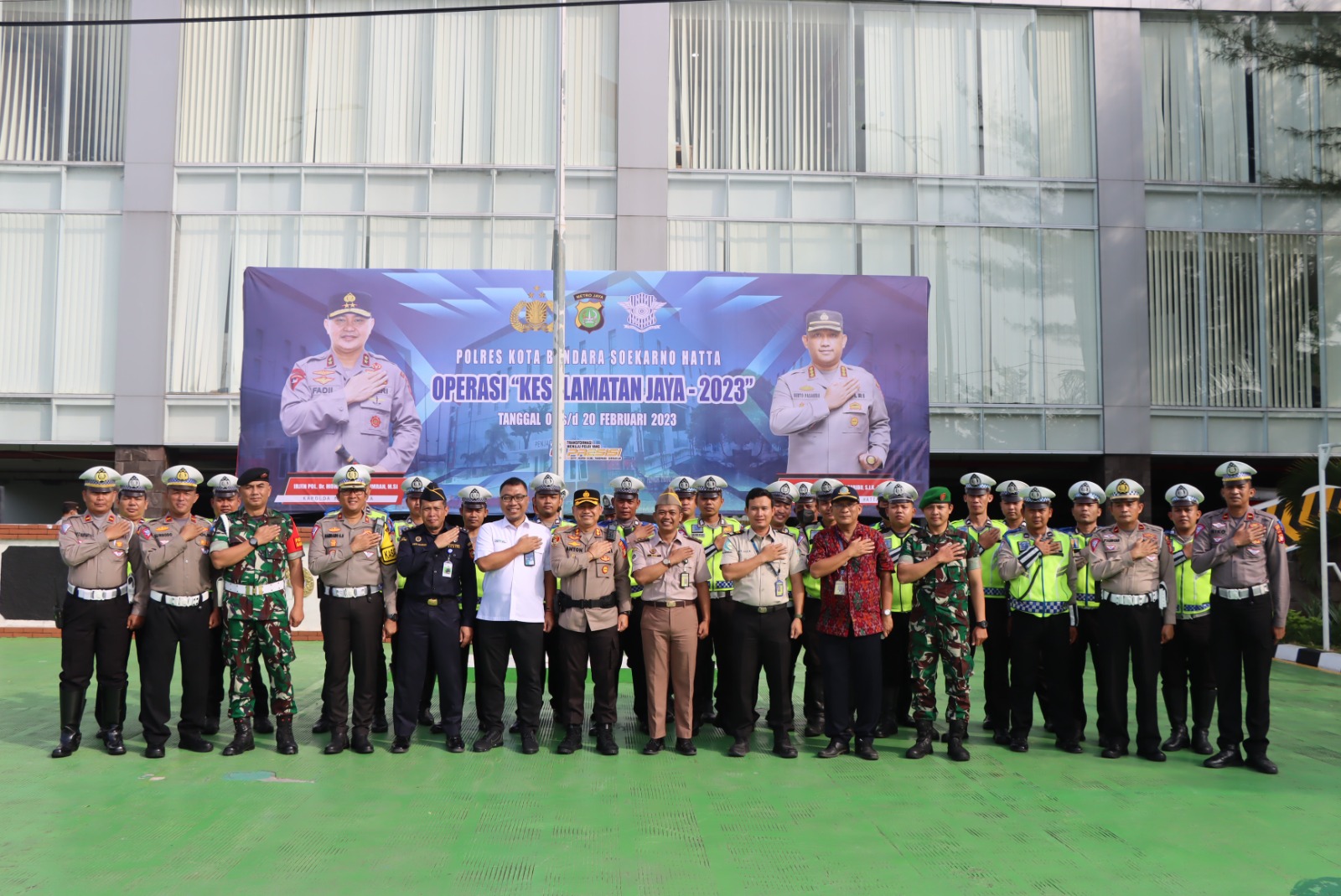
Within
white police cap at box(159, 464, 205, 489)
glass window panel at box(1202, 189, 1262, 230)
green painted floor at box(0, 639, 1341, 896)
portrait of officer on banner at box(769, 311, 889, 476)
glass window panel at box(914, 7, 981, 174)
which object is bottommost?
green painted floor at box(0, 639, 1341, 896)

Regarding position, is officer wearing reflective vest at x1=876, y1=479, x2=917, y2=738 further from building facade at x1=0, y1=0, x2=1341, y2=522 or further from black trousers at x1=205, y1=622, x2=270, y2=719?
building facade at x1=0, y1=0, x2=1341, y2=522

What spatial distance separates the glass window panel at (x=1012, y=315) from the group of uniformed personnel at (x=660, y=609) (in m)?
8.90

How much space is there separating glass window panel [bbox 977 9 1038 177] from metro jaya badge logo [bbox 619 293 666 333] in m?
6.56

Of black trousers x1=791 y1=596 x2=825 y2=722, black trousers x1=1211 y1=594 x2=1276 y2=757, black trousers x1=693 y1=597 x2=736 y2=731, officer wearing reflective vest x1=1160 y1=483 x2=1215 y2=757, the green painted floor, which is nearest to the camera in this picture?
the green painted floor

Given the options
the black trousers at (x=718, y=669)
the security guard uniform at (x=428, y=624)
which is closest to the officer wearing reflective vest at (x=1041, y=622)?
the black trousers at (x=718, y=669)

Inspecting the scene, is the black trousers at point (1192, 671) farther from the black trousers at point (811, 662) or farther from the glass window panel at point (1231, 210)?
the glass window panel at point (1231, 210)

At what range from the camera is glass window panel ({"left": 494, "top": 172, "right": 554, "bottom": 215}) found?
1631 cm

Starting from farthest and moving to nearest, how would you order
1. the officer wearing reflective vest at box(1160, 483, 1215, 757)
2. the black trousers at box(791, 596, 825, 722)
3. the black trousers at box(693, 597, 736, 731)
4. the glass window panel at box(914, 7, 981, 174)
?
the glass window panel at box(914, 7, 981, 174)
the black trousers at box(791, 596, 825, 722)
the black trousers at box(693, 597, 736, 731)
the officer wearing reflective vest at box(1160, 483, 1215, 757)

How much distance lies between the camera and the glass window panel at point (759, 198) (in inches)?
648

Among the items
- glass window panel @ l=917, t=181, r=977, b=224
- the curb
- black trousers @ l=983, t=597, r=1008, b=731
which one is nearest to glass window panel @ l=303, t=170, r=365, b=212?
glass window panel @ l=917, t=181, r=977, b=224

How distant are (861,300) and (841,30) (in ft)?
18.8

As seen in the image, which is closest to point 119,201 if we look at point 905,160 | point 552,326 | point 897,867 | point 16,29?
point 16,29

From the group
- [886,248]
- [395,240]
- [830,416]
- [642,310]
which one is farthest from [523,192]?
[830,416]

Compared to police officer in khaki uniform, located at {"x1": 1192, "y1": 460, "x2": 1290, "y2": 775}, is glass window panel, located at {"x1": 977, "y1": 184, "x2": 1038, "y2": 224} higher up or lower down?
higher up
